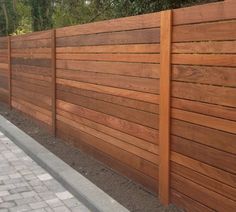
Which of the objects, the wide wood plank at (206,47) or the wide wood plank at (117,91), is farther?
the wide wood plank at (117,91)

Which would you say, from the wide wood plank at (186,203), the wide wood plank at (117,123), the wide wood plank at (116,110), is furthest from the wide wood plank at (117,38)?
the wide wood plank at (186,203)

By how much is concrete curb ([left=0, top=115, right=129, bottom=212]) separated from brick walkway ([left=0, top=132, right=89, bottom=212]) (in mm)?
71

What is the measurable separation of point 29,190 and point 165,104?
211cm

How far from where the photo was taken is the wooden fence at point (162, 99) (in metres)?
3.56

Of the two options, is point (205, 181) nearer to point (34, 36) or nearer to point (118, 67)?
point (118, 67)

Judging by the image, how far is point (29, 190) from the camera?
5.38 m

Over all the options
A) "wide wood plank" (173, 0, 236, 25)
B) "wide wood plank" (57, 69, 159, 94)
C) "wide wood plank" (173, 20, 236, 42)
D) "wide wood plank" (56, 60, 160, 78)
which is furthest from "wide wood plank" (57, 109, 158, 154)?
"wide wood plank" (173, 0, 236, 25)

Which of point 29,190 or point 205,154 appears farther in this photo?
point 29,190

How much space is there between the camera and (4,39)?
38.5 ft

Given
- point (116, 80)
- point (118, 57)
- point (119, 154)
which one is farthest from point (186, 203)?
point (118, 57)

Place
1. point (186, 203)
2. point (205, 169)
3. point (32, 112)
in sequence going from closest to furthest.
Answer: point (205, 169) < point (186, 203) < point (32, 112)

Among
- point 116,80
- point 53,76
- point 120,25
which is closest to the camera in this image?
point 120,25

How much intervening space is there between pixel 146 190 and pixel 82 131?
1.98 meters

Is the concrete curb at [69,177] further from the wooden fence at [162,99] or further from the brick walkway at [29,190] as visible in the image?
the wooden fence at [162,99]
